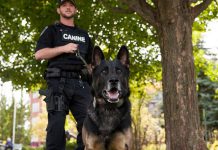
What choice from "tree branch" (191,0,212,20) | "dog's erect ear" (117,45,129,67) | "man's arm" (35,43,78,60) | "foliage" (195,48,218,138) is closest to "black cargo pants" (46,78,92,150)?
"man's arm" (35,43,78,60)

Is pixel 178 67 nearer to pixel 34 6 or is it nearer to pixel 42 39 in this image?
pixel 42 39

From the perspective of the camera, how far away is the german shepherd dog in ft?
15.9

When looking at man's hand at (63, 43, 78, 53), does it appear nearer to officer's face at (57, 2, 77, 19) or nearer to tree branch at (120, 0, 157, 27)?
officer's face at (57, 2, 77, 19)

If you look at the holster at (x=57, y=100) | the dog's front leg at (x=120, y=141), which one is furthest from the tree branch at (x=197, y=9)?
the dog's front leg at (x=120, y=141)

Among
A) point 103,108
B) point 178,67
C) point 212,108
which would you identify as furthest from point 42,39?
point 212,108

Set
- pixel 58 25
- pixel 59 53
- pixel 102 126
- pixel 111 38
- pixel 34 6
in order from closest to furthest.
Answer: pixel 102 126
pixel 59 53
pixel 58 25
pixel 34 6
pixel 111 38

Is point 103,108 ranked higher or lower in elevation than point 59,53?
lower

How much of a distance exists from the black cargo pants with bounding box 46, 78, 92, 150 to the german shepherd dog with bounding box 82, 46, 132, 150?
77 centimetres

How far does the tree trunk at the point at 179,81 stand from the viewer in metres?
8.72

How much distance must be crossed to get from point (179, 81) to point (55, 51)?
4.03 metres

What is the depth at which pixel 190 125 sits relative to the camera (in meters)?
8.71

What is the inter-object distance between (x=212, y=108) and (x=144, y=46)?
18.1 metres

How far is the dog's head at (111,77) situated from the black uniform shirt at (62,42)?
862mm

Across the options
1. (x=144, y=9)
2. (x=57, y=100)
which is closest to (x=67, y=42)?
(x=57, y=100)
